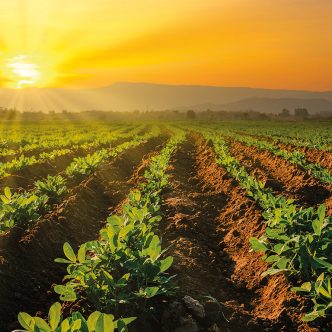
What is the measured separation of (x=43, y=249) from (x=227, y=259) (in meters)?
2.63

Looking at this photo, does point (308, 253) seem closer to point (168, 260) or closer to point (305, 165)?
point (168, 260)

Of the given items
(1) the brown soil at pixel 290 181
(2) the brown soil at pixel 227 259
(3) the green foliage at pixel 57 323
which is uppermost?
(3) the green foliage at pixel 57 323

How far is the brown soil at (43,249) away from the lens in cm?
464

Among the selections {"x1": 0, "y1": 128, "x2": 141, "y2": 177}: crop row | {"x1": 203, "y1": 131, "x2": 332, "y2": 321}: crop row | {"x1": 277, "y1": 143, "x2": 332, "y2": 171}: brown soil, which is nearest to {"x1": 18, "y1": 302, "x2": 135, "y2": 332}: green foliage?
{"x1": 203, "y1": 131, "x2": 332, "y2": 321}: crop row

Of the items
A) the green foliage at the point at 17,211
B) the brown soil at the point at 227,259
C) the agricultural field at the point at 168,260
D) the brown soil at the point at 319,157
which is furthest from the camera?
the brown soil at the point at 319,157

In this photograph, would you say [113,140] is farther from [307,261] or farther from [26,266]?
[307,261]

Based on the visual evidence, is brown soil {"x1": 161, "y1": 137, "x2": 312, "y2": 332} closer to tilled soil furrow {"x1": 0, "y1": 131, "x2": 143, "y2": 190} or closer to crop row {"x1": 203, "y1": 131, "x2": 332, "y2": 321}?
crop row {"x1": 203, "y1": 131, "x2": 332, "y2": 321}

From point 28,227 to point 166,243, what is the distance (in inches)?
80.1

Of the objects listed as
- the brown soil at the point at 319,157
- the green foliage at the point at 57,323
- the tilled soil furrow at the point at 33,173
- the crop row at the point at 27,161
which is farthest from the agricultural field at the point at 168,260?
the brown soil at the point at 319,157

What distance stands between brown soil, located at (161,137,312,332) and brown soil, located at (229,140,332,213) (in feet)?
3.80

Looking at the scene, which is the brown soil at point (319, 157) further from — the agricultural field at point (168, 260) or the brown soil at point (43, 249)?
the brown soil at point (43, 249)

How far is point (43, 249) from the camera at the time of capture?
6023mm

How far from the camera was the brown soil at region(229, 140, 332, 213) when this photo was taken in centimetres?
909

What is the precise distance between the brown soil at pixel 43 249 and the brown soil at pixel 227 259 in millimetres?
1428
